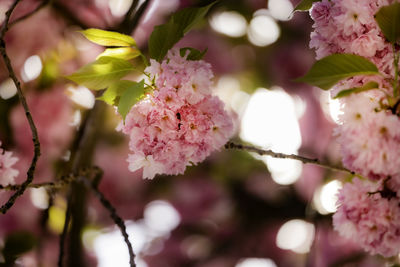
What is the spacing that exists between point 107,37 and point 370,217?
23.9 inches

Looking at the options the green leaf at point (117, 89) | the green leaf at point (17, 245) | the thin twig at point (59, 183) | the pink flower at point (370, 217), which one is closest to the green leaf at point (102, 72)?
the green leaf at point (117, 89)

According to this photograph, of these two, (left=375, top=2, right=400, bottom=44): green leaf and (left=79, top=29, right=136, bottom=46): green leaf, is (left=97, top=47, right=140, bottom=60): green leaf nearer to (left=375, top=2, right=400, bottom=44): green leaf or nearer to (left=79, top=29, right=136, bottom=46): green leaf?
(left=79, top=29, right=136, bottom=46): green leaf

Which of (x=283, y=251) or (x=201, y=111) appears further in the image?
(x=283, y=251)

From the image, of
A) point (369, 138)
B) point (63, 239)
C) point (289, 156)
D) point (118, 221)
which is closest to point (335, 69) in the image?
point (369, 138)

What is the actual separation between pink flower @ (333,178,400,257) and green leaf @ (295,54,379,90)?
22 centimetres

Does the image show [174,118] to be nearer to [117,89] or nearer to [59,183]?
[117,89]

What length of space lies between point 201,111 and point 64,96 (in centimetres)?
118

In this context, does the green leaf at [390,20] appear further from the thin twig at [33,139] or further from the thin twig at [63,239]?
the thin twig at [63,239]

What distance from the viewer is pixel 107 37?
98 cm

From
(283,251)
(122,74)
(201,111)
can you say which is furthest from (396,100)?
(283,251)

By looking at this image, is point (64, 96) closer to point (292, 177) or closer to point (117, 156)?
point (117, 156)

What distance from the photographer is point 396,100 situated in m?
0.84

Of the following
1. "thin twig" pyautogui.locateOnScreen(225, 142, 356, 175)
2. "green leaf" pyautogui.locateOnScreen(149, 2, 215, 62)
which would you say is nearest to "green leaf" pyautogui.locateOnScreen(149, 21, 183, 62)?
"green leaf" pyautogui.locateOnScreen(149, 2, 215, 62)

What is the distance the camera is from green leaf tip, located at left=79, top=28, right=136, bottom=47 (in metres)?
0.97
